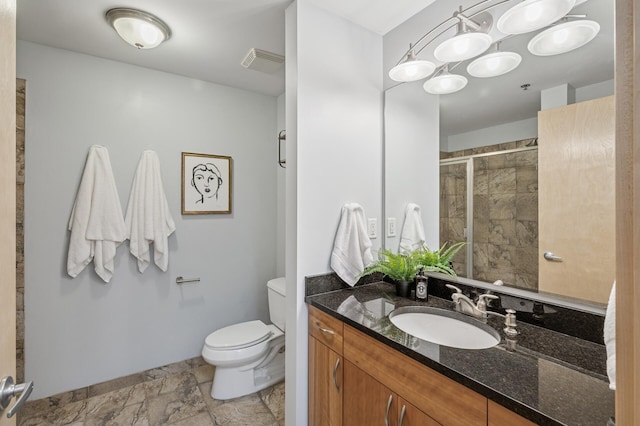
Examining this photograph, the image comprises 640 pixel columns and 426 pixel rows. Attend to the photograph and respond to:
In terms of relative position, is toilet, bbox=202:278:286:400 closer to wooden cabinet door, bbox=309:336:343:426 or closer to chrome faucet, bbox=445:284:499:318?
wooden cabinet door, bbox=309:336:343:426

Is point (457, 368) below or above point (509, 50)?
below

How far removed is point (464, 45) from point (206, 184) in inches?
82.3

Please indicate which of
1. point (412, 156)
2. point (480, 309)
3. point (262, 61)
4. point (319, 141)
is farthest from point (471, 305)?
point (262, 61)

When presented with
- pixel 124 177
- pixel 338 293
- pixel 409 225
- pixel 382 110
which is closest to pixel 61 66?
pixel 124 177

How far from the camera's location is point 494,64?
131 centimetres

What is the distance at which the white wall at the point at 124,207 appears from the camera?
1.90m

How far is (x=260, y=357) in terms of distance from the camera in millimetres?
2145

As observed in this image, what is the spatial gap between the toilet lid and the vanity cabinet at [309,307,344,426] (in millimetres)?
719

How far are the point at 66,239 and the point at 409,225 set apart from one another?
7.67ft

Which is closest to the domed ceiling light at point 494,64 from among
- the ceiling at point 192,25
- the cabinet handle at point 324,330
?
the ceiling at point 192,25

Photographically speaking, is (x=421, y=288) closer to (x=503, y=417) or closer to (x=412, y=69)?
(x=503, y=417)

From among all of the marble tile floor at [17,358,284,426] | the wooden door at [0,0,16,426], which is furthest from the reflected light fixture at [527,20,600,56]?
the marble tile floor at [17,358,284,426]

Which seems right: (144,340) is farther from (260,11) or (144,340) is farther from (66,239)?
(260,11)

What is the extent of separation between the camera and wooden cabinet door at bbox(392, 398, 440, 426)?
35.9 inches
